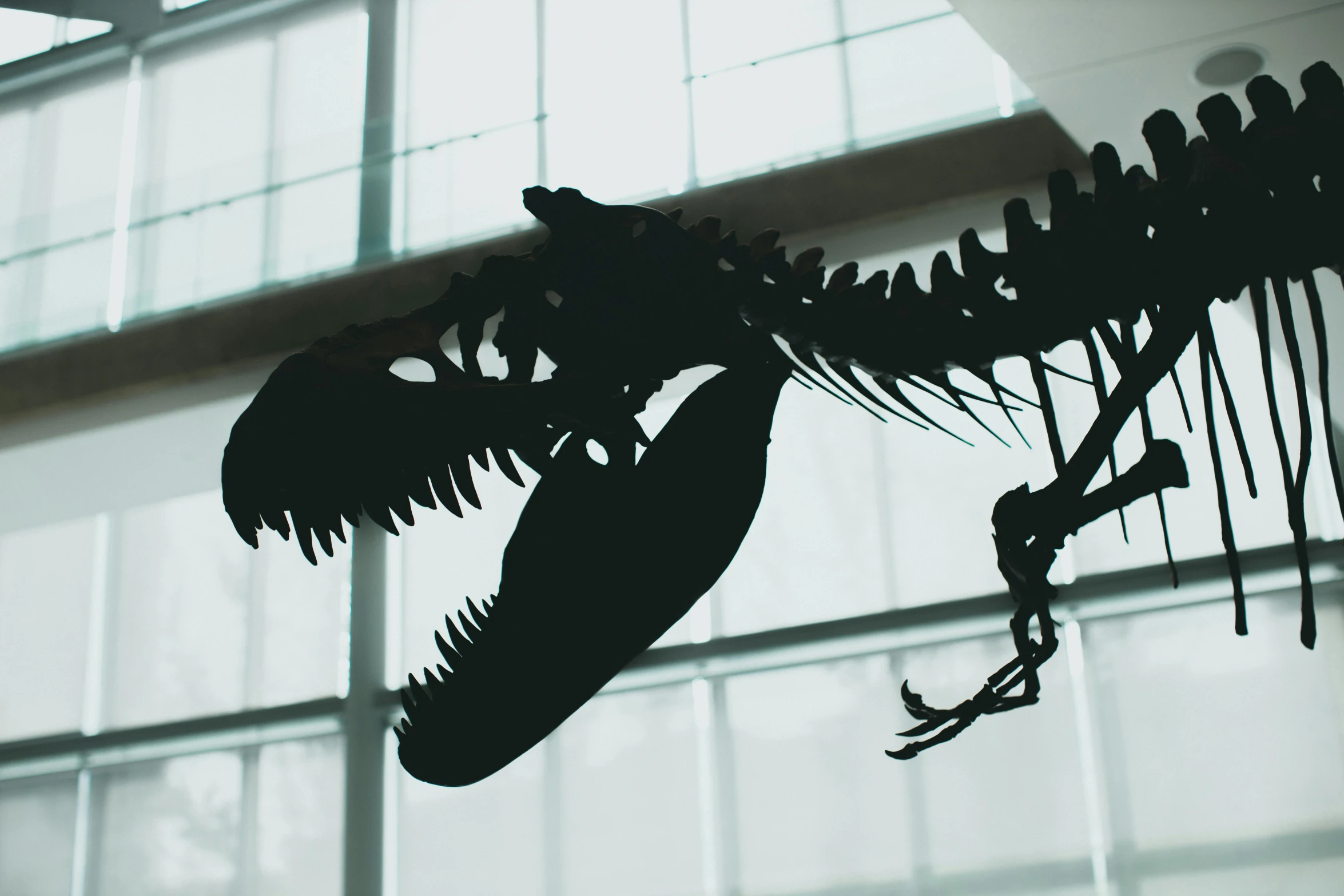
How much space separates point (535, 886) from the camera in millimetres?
8109

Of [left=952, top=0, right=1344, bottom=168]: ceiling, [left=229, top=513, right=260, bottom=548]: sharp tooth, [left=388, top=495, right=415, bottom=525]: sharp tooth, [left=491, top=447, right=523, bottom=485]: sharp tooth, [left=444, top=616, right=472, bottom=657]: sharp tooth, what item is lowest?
[left=444, top=616, right=472, bottom=657]: sharp tooth

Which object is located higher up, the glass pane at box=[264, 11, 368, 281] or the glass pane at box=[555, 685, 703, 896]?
the glass pane at box=[264, 11, 368, 281]

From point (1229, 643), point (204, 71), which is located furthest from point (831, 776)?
point (204, 71)

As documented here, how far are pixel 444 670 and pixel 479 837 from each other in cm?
695

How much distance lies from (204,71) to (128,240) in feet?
8.03

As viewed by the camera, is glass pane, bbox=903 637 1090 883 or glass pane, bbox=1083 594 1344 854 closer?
glass pane, bbox=1083 594 1344 854

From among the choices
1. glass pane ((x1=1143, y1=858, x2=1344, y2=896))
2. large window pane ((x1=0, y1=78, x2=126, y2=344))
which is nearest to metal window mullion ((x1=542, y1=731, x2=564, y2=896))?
glass pane ((x1=1143, y1=858, x2=1344, y2=896))

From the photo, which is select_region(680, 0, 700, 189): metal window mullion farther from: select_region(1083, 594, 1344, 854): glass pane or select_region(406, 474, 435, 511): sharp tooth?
select_region(406, 474, 435, 511): sharp tooth

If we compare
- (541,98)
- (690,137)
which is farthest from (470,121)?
(690,137)

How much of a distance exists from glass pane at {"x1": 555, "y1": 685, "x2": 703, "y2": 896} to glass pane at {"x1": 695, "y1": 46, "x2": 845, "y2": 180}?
3238 millimetres

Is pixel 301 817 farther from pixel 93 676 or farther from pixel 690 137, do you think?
pixel 690 137

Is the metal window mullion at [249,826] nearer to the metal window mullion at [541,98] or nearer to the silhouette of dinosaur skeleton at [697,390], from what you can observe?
the metal window mullion at [541,98]

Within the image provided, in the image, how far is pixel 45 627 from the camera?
994 centimetres

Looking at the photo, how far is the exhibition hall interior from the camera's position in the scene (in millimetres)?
7219
